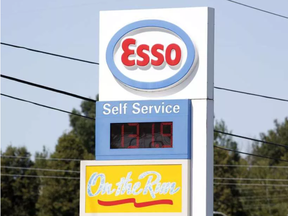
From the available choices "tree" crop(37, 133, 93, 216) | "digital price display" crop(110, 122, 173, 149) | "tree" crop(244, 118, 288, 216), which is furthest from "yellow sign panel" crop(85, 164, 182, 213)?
"tree" crop(244, 118, 288, 216)

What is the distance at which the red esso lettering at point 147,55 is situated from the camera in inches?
820

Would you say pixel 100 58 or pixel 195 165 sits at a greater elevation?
pixel 100 58

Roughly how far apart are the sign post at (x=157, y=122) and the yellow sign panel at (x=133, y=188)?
0.09 feet

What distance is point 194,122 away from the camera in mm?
20547

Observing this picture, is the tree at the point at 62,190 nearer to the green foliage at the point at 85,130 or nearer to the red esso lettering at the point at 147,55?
the green foliage at the point at 85,130

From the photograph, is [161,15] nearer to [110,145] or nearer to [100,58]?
[100,58]

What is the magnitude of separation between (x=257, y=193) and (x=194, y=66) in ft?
218

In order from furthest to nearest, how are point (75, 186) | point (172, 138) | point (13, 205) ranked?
point (13, 205), point (75, 186), point (172, 138)

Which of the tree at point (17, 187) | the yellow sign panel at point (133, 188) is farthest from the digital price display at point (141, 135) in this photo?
the tree at point (17, 187)

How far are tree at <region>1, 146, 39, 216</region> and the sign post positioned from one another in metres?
62.2

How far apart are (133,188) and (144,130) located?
5.12 ft

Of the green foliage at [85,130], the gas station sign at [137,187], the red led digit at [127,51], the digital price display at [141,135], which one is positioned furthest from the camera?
the green foliage at [85,130]

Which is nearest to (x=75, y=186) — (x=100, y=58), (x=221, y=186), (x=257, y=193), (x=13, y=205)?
(x=13, y=205)

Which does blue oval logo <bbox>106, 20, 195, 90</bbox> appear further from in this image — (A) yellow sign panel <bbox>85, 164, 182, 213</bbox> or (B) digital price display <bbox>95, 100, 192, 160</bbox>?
(A) yellow sign panel <bbox>85, 164, 182, 213</bbox>
